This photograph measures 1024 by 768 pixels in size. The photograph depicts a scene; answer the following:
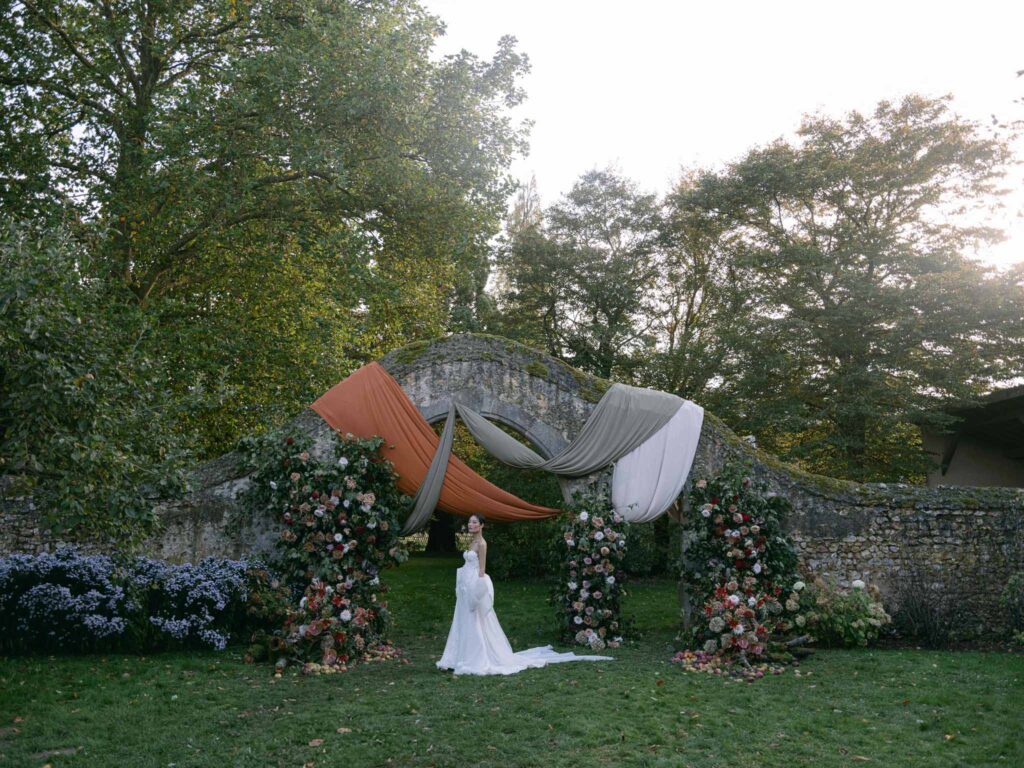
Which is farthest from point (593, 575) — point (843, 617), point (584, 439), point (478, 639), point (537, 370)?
point (843, 617)

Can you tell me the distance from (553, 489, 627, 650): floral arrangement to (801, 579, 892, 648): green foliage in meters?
2.28

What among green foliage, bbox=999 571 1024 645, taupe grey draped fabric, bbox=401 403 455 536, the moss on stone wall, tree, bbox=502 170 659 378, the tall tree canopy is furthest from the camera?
tree, bbox=502 170 659 378

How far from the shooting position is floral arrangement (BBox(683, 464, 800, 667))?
9164mm

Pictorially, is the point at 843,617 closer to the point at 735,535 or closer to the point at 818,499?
the point at 818,499

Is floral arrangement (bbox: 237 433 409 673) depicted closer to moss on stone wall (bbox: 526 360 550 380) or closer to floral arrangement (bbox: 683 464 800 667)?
moss on stone wall (bbox: 526 360 550 380)

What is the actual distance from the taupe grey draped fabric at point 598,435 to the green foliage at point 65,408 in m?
4.43

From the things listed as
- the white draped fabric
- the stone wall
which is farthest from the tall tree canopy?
the white draped fabric

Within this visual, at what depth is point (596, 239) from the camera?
2202 centimetres

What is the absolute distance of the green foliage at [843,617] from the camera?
33.2 ft

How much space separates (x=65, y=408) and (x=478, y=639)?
4.89 metres

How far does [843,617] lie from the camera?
10180mm

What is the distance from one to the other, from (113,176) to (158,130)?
237 cm

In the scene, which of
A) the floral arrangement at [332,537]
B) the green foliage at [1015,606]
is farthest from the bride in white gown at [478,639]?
the green foliage at [1015,606]

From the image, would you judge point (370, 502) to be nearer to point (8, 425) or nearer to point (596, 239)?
point (8, 425)
